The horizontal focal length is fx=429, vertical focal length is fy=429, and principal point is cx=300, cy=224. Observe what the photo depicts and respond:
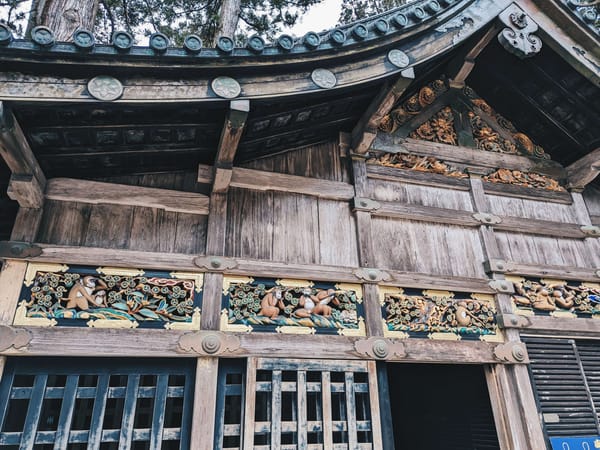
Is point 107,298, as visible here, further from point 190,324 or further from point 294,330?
point 294,330

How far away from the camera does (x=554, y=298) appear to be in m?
5.18

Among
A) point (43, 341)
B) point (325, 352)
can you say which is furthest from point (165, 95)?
point (325, 352)

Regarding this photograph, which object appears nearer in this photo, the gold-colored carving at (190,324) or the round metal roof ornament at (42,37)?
the round metal roof ornament at (42,37)

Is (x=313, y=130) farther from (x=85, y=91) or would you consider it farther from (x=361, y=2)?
(x=361, y=2)

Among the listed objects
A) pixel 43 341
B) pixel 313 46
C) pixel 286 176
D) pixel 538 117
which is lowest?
pixel 43 341

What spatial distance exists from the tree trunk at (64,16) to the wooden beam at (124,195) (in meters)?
2.54

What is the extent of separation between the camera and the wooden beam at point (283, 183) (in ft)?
15.2

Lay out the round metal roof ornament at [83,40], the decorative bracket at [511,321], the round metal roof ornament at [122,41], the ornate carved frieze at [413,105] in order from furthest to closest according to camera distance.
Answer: the ornate carved frieze at [413,105], the decorative bracket at [511,321], the round metal roof ornament at [122,41], the round metal roof ornament at [83,40]

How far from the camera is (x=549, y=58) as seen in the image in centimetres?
538

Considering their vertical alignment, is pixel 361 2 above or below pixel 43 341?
above

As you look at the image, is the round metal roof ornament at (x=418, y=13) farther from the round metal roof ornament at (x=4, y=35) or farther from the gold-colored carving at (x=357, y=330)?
the round metal roof ornament at (x=4, y=35)

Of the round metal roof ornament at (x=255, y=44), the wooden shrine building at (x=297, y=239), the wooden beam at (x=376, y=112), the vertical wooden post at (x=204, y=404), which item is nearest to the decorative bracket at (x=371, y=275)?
the wooden shrine building at (x=297, y=239)

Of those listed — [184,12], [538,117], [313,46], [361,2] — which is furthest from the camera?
[361,2]

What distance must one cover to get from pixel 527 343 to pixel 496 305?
541 millimetres
